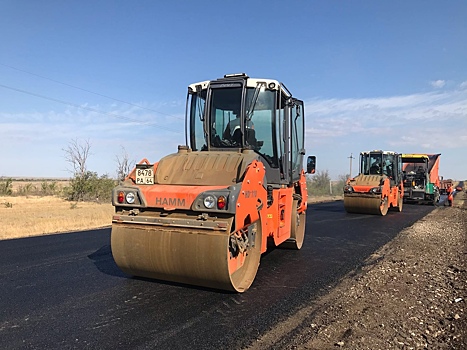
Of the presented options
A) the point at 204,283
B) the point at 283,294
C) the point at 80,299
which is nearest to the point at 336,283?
the point at 283,294

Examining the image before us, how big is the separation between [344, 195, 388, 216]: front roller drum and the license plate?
11.5 meters

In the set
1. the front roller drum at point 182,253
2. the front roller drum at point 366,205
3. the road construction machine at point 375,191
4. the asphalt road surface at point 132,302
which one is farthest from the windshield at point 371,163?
the front roller drum at point 182,253

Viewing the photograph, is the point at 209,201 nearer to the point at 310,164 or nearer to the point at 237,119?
the point at 237,119

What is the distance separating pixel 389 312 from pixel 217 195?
224 centimetres

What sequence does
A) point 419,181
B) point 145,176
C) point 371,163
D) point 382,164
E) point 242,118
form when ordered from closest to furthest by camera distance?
point 145,176
point 242,118
point 382,164
point 371,163
point 419,181

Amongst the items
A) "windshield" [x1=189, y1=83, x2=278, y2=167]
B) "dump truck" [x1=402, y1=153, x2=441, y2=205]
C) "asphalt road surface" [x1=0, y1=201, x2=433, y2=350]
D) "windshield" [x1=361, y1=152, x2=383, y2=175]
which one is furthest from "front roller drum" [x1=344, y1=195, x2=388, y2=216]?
"windshield" [x1=189, y1=83, x2=278, y2=167]

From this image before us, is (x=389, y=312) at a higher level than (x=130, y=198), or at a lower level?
lower

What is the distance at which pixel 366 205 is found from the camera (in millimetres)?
14594

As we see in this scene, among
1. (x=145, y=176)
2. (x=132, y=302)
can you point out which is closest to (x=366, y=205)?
(x=145, y=176)

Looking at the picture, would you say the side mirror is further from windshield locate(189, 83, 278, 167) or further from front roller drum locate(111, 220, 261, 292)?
front roller drum locate(111, 220, 261, 292)

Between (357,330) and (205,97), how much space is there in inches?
158

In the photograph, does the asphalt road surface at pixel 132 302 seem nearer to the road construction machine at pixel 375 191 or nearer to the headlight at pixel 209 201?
the headlight at pixel 209 201

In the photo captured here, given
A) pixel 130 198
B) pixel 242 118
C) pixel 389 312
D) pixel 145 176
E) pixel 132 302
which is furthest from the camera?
pixel 242 118

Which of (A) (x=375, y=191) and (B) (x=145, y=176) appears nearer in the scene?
(B) (x=145, y=176)
